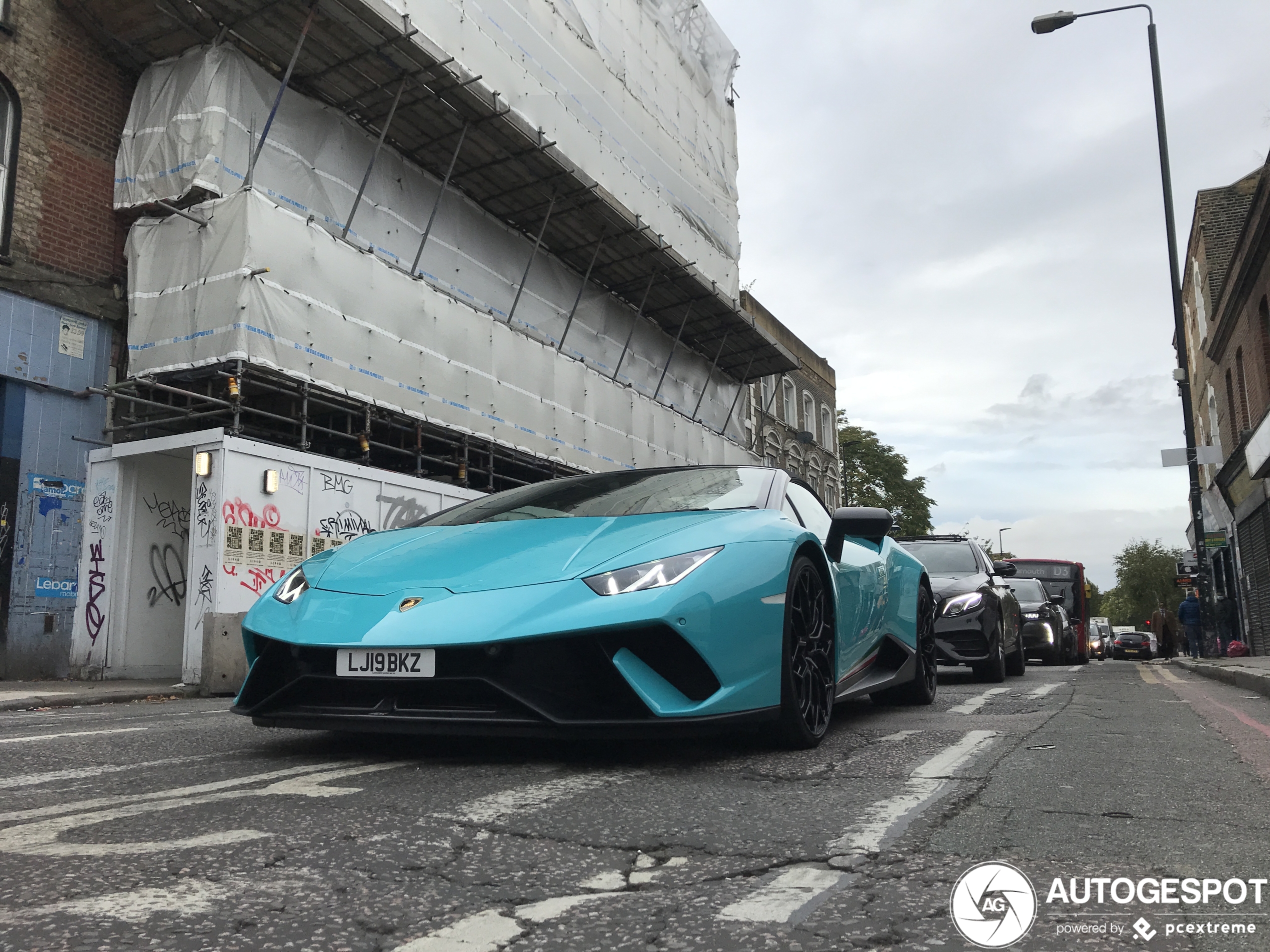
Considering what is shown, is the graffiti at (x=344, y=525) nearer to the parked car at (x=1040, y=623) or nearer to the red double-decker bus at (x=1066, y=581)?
the parked car at (x=1040, y=623)

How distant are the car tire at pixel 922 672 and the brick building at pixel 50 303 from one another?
10.3m

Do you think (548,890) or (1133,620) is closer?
(548,890)

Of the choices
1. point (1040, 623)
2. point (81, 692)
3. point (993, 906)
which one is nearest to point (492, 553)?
point (993, 906)

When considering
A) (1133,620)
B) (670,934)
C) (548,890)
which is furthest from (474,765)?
(1133,620)

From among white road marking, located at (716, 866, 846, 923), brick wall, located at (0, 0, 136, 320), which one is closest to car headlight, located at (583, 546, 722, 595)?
white road marking, located at (716, 866, 846, 923)

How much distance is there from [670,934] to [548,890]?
1.12ft

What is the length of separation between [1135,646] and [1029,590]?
26.1 meters

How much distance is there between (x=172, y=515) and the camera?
1348cm

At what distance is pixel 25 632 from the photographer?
12352 millimetres

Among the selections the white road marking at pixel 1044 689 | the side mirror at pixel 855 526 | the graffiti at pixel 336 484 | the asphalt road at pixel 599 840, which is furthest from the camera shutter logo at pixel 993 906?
the graffiti at pixel 336 484

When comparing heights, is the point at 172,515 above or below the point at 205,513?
above

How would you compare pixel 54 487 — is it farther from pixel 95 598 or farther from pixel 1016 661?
pixel 1016 661

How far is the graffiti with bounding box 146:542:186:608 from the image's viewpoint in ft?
43.4

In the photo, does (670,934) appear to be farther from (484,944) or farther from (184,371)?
(184,371)
